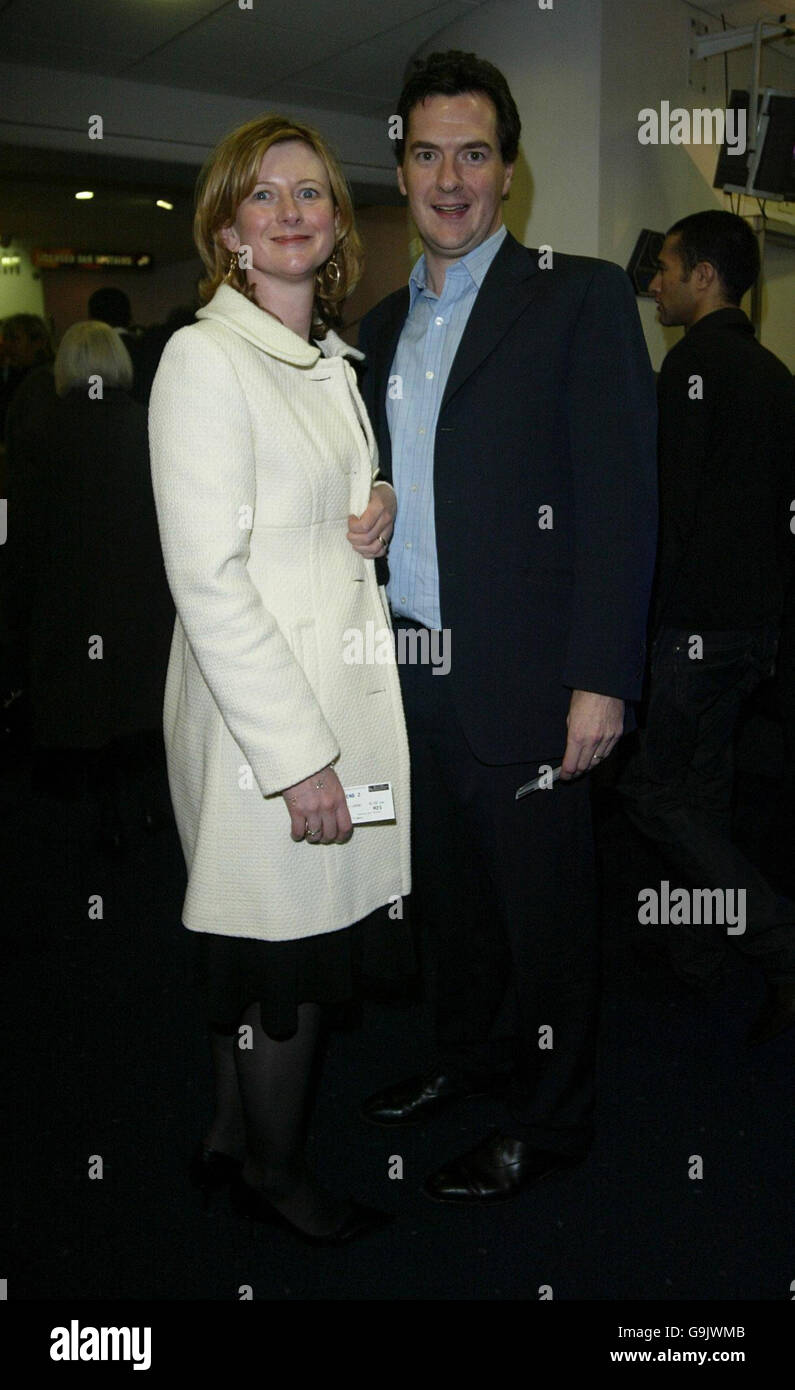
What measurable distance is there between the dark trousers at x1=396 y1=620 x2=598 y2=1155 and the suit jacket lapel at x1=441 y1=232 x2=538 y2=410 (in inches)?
18.5

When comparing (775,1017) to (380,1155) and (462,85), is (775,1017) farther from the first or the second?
(462,85)

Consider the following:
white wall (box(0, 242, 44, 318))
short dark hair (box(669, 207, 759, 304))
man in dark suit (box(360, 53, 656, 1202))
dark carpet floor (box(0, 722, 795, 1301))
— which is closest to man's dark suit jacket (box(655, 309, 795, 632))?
short dark hair (box(669, 207, 759, 304))

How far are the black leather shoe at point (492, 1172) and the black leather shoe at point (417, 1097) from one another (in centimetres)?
21

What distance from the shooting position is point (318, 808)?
141 centimetres

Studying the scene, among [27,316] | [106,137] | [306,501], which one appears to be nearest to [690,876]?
[306,501]

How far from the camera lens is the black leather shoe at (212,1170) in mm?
1726

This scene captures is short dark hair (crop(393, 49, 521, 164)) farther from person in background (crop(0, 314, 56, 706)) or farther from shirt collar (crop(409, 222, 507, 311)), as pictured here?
person in background (crop(0, 314, 56, 706))

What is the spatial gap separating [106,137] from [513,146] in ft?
16.2

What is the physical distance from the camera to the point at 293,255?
146cm

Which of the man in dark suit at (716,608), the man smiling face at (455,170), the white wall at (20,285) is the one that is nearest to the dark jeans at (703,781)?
the man in dark suit at (716,608)

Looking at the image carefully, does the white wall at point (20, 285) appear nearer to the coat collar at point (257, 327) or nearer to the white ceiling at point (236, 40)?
the white ceiling at point (236, 40)

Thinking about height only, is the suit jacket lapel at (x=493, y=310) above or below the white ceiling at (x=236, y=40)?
below

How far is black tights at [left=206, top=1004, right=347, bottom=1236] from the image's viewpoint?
5.13 ft

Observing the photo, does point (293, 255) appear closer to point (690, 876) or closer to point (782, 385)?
point (782, 385)
